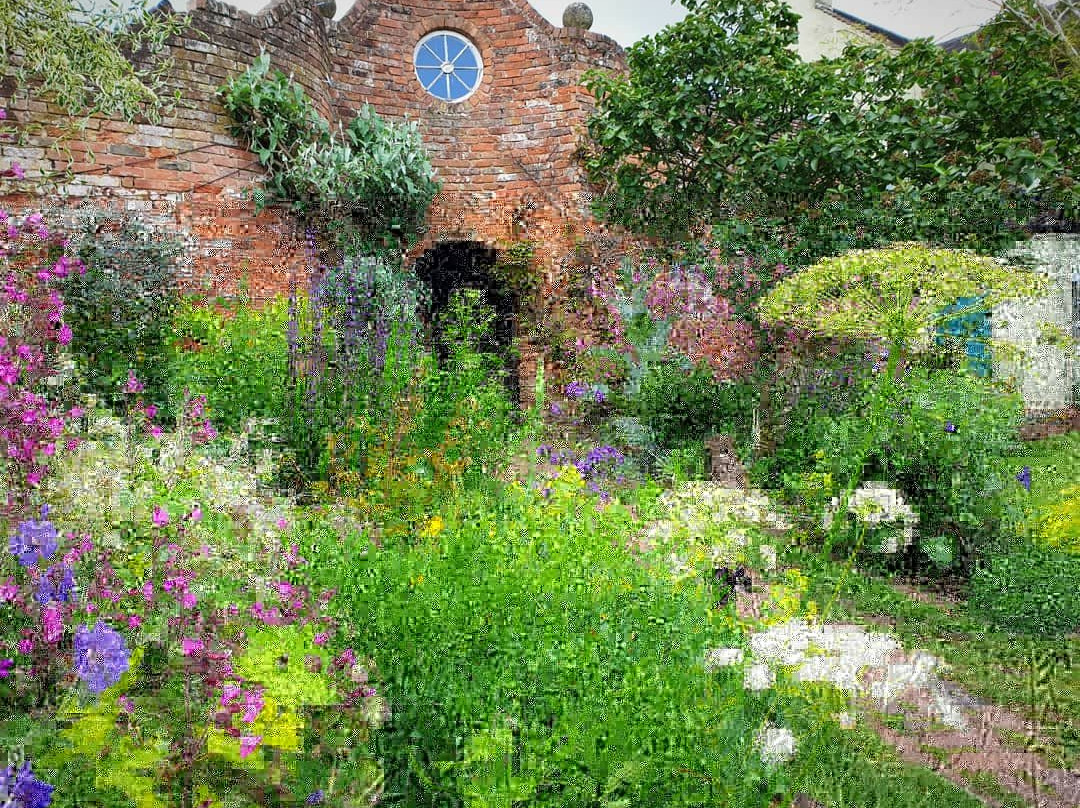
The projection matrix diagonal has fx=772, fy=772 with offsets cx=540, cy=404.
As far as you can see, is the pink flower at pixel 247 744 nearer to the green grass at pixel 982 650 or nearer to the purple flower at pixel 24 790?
the purple flower at pixel 24 790

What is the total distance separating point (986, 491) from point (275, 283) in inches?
246

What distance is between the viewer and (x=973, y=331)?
19.0ft

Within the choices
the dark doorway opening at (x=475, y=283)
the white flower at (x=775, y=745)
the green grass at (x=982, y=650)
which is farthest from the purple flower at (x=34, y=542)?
the dark doorway opening at (x=475, y=283)

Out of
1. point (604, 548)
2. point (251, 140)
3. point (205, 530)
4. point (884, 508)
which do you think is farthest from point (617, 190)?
point (205, 530)

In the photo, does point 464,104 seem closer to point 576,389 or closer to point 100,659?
point 576,389

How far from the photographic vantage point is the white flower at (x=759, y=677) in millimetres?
2131

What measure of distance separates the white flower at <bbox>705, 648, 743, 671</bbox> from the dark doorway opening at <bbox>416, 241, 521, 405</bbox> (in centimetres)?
692

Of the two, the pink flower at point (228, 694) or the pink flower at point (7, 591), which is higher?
the pink flower at point (7, 591)

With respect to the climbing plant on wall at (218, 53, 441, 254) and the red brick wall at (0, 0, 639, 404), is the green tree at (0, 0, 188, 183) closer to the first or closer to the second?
the climbing plant on wall at (218, 53, 441, 254)

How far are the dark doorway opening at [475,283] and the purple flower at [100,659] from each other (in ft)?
24.8

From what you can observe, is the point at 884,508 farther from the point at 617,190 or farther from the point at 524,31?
the point at 524,31

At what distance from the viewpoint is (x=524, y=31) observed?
913 cm

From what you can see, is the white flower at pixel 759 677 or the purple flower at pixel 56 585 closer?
the purple flower at pixel 56 585

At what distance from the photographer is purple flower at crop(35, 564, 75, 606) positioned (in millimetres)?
1741
